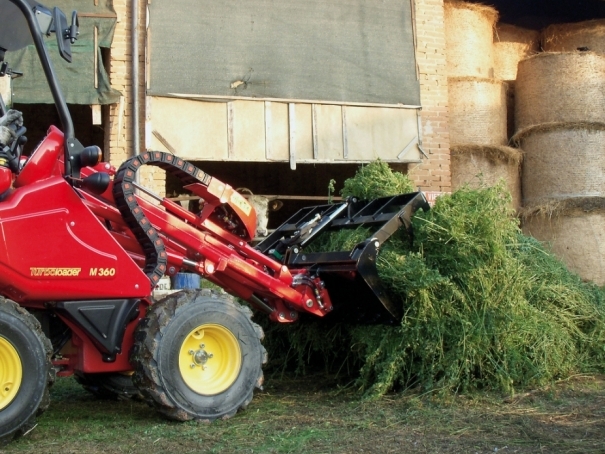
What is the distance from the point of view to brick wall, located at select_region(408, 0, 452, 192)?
13.0m

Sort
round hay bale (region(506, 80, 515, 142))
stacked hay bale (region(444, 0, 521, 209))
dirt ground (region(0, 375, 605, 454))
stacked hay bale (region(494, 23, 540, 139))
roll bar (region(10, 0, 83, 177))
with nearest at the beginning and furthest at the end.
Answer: dirt ground (region(0, 375, 605, 454)), roll bar (region(10, 0, 83, 177)), stacked hay bale (region(444, 0, 521, 209)), round hay bale (region(506, 80, 515, 142)), stacked hay bale (region(494, 23, 540, 139))

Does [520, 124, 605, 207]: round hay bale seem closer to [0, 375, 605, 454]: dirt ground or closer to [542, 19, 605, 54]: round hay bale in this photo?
[542, 19, 605, 54]: round hay bale

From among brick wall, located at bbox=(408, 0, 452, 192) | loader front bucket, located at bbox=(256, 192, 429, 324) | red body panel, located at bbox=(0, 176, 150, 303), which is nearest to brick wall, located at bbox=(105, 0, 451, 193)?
brick wall, located at bbox=(408, 0, 452, 192)

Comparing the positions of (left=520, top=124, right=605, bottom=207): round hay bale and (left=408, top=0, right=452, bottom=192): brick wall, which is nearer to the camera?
(left=520, top=124, right=605, bottom=207): round hay bale

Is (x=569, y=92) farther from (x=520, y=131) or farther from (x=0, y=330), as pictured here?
(x=0, y=330)

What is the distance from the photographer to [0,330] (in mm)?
4055

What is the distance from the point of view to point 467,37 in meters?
13.5

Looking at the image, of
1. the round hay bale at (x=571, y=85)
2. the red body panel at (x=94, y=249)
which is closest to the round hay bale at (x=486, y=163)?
the round hay bale at (x=571, y=85)

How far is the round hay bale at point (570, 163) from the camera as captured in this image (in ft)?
41.4

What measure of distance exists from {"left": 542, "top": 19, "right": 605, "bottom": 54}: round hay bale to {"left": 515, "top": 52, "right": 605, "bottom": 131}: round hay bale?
0.88 meters

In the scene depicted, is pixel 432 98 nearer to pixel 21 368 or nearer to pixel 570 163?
pixel 570 163

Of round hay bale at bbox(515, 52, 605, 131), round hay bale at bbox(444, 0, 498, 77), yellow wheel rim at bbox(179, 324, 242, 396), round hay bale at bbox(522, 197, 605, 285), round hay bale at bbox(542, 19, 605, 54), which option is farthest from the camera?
round hay bale at bbox(542, 19, 605, 54)

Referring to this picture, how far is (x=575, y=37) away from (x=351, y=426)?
11.4 metres

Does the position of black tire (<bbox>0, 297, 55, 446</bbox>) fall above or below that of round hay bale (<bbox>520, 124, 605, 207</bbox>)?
below
